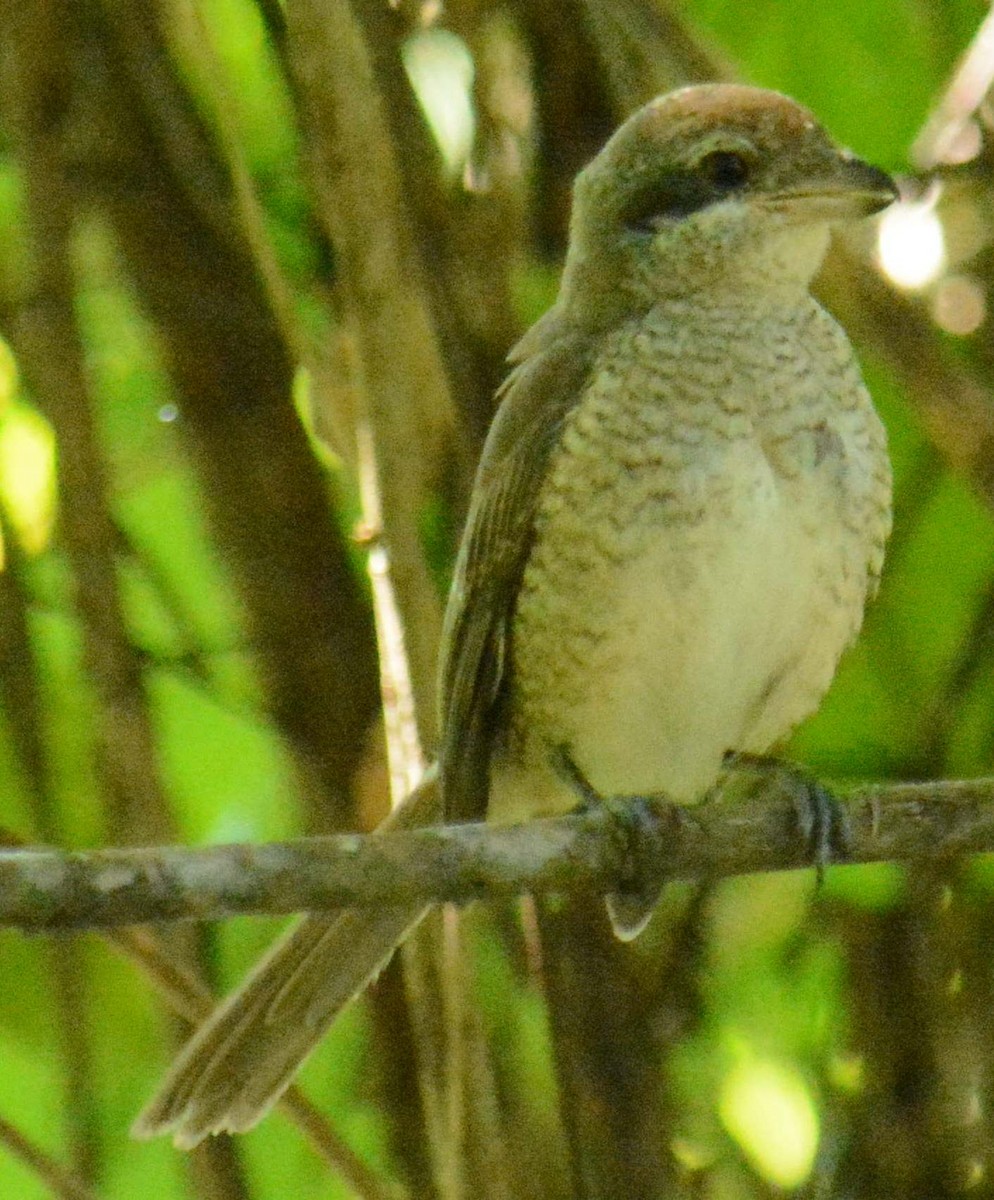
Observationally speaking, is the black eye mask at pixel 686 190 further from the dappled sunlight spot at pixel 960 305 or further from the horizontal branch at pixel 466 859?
the horizontal branch at pixel 466 859

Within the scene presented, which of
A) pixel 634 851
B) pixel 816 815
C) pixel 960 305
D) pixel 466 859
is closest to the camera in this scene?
pixel 466 859

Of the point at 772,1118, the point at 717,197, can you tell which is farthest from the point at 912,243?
the point at 772,1118

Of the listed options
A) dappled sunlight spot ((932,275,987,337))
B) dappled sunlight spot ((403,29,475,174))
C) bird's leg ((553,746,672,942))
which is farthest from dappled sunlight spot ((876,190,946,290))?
bird's leg ((553,746,672,942))

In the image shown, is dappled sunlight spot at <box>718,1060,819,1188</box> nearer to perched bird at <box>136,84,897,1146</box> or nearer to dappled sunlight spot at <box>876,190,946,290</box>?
perched bird at <box>136,84,897,1146</box>

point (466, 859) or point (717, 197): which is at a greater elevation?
point (717, 197)

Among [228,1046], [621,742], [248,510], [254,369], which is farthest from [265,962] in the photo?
[254,369]

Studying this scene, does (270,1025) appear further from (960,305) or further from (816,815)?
(960,305)
